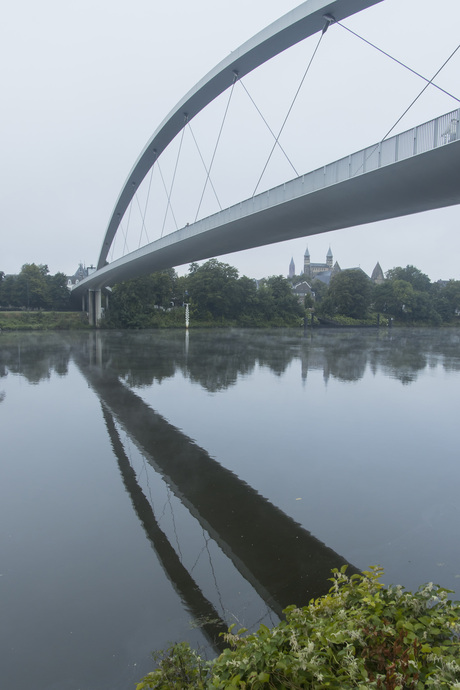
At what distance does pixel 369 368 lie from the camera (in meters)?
16.1

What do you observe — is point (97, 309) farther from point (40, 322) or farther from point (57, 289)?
point (57, 289)

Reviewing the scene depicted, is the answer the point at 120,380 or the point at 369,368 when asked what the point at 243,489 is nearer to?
the point at 120,380

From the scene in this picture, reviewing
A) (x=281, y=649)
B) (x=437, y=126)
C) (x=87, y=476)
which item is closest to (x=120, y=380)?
(x=87, y=476)

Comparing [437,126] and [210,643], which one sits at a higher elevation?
[437,126]

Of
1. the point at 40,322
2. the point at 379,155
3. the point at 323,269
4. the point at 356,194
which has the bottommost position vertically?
the point at 40,322

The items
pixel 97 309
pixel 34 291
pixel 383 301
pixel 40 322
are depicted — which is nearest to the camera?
pixel 40 322

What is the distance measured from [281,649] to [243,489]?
12.0 ft

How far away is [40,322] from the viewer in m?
45.5

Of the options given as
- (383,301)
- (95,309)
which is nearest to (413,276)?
(383,301)

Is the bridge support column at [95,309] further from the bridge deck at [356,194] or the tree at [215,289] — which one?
the bridge deck at [356,194]

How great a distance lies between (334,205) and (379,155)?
3.15m

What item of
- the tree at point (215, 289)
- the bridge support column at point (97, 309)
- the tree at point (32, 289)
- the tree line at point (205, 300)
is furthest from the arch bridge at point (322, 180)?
the tree at point (32, 289)

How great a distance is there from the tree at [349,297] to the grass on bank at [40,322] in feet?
122

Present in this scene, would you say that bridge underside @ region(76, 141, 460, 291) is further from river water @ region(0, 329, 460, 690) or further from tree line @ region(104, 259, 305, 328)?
tree line @ region(104, 259, 305, 328)
